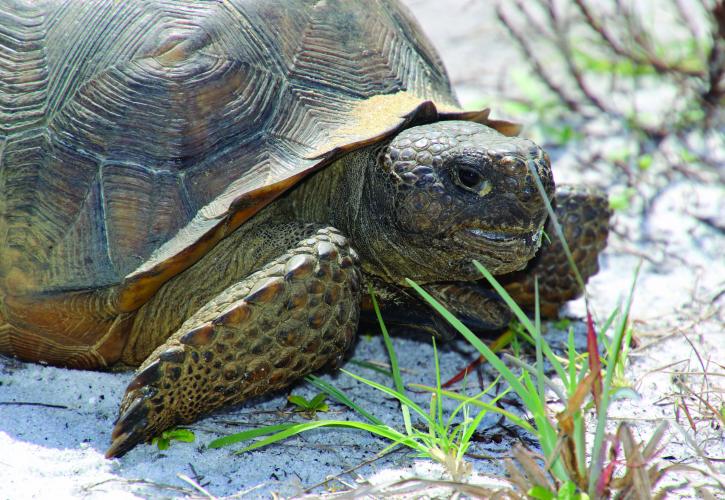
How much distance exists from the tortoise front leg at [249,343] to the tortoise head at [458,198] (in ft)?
1.00

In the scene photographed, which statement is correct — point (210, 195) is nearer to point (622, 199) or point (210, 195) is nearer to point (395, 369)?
point (395, 369)

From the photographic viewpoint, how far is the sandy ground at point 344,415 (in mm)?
2318

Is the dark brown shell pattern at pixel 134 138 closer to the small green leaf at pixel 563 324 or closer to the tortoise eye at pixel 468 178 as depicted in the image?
the tortoise eye at pixel 468 178

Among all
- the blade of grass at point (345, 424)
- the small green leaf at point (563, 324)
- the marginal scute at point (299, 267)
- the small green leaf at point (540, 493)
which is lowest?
the small green leaf at point (563, 324)

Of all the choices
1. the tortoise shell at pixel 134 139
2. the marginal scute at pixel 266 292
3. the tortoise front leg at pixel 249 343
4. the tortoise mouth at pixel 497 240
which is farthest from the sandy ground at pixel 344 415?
the tortoise mouth at pixel 497 240

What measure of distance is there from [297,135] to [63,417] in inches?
48.1

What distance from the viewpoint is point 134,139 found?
2.66 metres

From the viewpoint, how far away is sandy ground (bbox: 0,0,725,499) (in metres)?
2.32

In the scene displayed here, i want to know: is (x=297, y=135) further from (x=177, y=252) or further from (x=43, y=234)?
(x=43, y=234)

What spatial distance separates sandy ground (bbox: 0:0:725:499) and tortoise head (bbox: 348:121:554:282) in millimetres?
582

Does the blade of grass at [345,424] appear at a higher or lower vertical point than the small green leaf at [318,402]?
higher

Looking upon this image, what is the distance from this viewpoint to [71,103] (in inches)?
107

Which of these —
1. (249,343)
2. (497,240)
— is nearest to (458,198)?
(497,240)

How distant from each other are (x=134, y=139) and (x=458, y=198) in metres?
1.10
